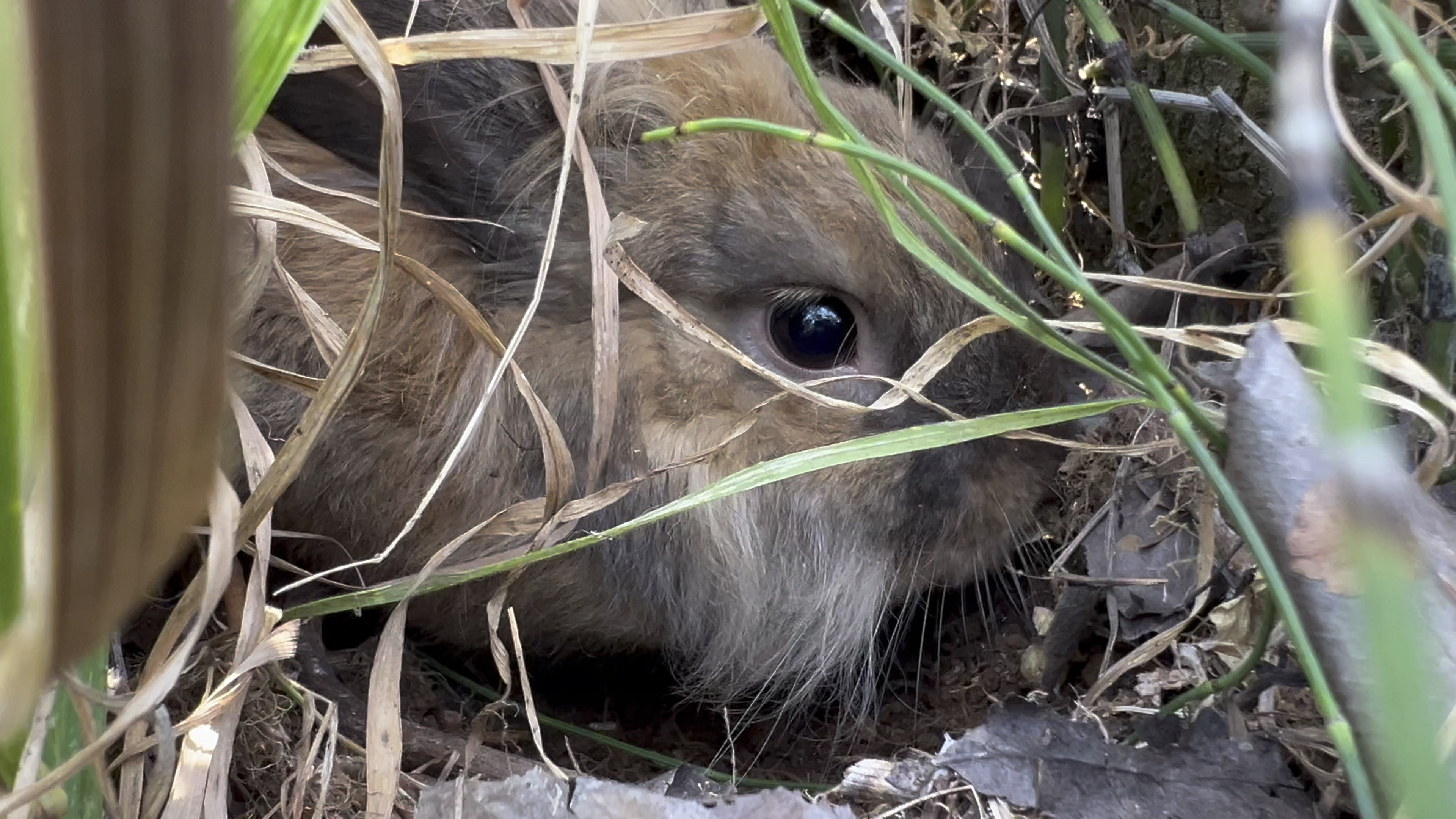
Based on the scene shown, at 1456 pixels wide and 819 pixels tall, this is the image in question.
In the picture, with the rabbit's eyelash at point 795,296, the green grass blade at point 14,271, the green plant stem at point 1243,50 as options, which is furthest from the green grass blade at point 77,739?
the green plant stem at point 1243,50

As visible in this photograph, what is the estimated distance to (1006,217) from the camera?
241cm

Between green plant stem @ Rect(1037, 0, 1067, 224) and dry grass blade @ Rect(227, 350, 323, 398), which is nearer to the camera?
dry grass blade @ Rect(227, 350, 323, 398)

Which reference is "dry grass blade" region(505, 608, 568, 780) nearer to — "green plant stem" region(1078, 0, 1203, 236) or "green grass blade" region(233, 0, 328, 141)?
"green grass blade" region(233, 0, 328, 141)

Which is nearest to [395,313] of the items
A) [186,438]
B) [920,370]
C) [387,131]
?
[387,131]

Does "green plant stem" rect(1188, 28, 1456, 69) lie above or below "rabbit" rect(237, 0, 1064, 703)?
above

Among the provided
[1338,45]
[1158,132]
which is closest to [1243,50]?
[1338,45]

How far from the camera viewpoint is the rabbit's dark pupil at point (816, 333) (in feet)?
6.66

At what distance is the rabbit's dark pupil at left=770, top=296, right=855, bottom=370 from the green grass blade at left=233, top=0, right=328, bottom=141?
105 centimetres

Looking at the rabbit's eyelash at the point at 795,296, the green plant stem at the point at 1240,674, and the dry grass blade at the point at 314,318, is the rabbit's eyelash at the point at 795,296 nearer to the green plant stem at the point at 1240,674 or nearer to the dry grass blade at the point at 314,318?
the dry grass blade at the point at 314,318

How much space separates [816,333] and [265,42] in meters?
1.13

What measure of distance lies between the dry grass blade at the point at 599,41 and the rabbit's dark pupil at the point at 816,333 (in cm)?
66

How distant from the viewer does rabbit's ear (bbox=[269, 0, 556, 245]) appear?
1.90m

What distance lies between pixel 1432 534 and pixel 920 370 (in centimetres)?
72

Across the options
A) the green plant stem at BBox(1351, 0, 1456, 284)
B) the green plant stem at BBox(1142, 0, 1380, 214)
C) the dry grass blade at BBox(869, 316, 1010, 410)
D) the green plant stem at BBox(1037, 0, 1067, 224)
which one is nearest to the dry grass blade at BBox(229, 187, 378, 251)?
the dry grass blade at BBox(869, 316, 1010, 410)
